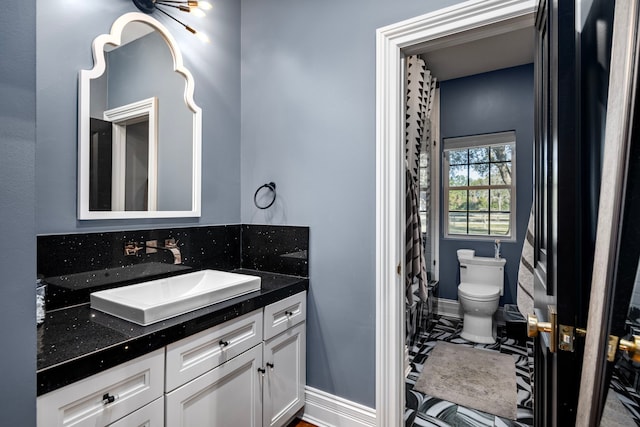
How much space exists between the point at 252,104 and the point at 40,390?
1.75 metres

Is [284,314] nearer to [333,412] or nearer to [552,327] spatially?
[333,412]

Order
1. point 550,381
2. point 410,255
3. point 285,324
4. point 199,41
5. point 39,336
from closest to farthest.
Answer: point 550,381 < point 39,336 < point 285,324 < point 199,41 < point 410,255

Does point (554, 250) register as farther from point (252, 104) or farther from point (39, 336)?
point (252, 104)

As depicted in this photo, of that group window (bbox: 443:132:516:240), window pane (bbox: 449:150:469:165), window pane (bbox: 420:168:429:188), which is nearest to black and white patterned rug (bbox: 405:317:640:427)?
window (bbox: 443:132:516:240)

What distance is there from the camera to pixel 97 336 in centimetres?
103

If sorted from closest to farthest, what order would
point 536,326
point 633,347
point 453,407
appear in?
point 633,347 < point 536,326 < point 453,407

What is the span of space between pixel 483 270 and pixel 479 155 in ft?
4.27

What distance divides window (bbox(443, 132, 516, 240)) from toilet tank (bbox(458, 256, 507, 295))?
0.36 meters

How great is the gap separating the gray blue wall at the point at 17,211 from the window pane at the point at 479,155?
3884 millimetres

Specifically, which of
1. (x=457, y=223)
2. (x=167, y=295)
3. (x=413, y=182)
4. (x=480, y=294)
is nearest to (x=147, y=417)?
(x=167, y=295)

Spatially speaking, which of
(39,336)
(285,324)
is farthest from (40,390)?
(285,324)

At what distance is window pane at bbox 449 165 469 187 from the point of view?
12.5ft

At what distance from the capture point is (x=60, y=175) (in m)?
1.33

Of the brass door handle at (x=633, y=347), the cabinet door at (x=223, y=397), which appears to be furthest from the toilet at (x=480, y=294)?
the brass door handle at (x=633, y=347)
